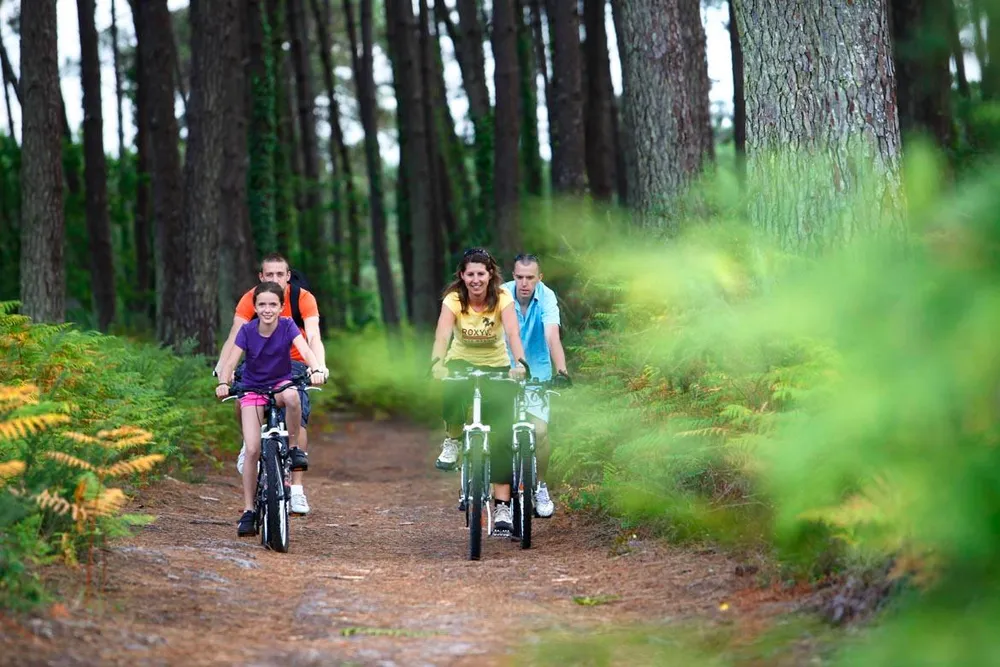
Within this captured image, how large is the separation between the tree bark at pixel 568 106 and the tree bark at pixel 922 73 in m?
4.81

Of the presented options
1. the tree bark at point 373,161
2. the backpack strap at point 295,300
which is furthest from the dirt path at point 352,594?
the tree bark at point 373,161

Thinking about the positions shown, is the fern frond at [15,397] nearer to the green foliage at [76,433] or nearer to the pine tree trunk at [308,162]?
the green foliage at [76,433]

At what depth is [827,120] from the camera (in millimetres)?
8055

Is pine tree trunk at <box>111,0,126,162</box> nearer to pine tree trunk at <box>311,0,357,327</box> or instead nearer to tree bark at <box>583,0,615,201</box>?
pine tree trunk at <box>311,0,357,327</box>

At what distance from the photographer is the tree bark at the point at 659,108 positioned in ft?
43.5

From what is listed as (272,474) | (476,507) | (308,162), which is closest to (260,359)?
(272,474)

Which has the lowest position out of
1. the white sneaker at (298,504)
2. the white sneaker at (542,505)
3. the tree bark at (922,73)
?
the white sneaker at (542,505)

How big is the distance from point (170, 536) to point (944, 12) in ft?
54.3

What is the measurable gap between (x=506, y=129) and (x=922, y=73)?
6.62m

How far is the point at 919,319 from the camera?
4160 millimetres

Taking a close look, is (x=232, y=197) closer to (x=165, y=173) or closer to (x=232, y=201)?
(x=232, y=201)

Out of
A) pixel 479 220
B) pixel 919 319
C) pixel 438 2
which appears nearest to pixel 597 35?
pixel 479 220

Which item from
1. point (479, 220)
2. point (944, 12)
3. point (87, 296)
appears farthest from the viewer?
point (87, 296)

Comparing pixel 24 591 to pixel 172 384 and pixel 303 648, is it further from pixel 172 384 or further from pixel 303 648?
pixel 172 384
